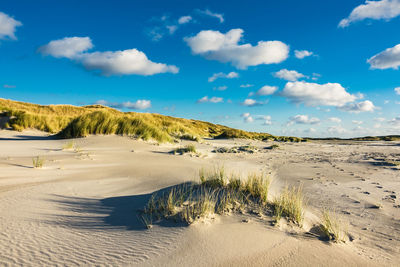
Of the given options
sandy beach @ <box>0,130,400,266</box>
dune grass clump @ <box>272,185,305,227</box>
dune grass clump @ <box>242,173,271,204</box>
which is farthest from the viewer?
dune grass clump @ <box>242,173,271,204</box>

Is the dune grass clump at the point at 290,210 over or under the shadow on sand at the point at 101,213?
over

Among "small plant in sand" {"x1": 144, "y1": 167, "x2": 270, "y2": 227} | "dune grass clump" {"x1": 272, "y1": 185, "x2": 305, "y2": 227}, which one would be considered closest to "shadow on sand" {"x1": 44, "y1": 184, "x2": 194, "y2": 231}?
"small plant in sand" {"x1": 144, "y1": 167, "x2": 270, "y2": 227}

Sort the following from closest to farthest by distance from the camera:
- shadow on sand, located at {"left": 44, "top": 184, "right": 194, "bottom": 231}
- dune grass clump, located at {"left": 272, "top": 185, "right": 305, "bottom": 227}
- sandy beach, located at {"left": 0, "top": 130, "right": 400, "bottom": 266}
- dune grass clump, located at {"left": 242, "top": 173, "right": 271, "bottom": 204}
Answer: sandy beach, located at {"left": 0, "top": 130, "right": 400, "bottom": 266} → shadow on sand, located at {"left": 44, "top": 184, "right": 194, "bottom": 231} → dune grass clump, located at {"left": 272, "top": 185, "right": 305, "bottom": 227} → dune grass clump, located at {"left": 242, "top": 173, "right": 271, "bottom": 204}

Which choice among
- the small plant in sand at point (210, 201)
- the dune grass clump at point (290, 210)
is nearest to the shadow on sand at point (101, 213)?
the small plant in sand at point (210, 201)

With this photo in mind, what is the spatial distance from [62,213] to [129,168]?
2.73 meters

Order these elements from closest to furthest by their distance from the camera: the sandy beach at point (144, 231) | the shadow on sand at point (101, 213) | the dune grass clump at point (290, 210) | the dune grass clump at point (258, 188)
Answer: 1. the sandy beach at point (144, 231)
2. the shadow on sand at point (101, 213)
3. the dune grass clump at point (290, 210)
4. the dune grass clump at point (258, 188)

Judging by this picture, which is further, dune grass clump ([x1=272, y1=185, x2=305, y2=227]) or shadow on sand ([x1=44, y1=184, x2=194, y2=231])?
dune grass clump ([x1=272, y1=185, x2=305, y2=227])

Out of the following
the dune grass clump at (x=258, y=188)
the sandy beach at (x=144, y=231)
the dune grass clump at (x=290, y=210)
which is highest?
the dune grass clump at (x=258, y=188)

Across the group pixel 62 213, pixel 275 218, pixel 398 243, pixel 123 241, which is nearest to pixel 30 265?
pixel 123 241

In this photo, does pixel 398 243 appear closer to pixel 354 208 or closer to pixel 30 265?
pixel 354 208

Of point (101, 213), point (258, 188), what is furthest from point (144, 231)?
point (258, 188)

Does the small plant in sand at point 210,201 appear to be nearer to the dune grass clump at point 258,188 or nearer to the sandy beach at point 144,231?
the dune grass clump at point 258,188

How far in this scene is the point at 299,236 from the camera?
2.24 meters

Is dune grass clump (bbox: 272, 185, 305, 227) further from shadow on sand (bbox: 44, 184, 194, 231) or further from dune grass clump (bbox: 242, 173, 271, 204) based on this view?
shadow on sand (bbox: 44, 184, 194, 231)
